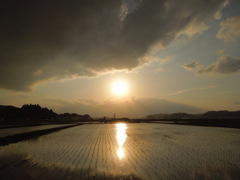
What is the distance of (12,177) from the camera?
8.04 m

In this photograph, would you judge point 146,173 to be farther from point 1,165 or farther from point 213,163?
point 1,165

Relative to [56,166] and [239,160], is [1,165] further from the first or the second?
[239,160]

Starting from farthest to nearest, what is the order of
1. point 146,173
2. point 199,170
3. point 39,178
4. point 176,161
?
point 176,161 → point 199,170 → point 146,173 → point 39,178

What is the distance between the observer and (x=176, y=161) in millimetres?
11148

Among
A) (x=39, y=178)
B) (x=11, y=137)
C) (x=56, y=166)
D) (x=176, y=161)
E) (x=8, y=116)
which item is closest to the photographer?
(x=39, y=178)

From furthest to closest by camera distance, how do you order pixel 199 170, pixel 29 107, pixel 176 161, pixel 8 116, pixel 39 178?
1. pixel 29 107
2. pixel 8 116
3. pixel 176 161
4. pixel 199 170
5. pixel 39 178

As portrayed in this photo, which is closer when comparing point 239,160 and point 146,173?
point 146,173

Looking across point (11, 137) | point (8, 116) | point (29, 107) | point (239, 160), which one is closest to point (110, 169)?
point (239, 160)

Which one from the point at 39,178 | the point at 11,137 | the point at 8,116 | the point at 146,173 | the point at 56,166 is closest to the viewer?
the point at 39,178

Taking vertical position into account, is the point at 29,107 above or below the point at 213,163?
above

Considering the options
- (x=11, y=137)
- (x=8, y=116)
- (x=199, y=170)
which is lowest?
(x=199, y=170)

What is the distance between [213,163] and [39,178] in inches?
385

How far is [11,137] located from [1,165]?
13.0m

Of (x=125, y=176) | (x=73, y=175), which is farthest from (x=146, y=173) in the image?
(x=73, y=175)
